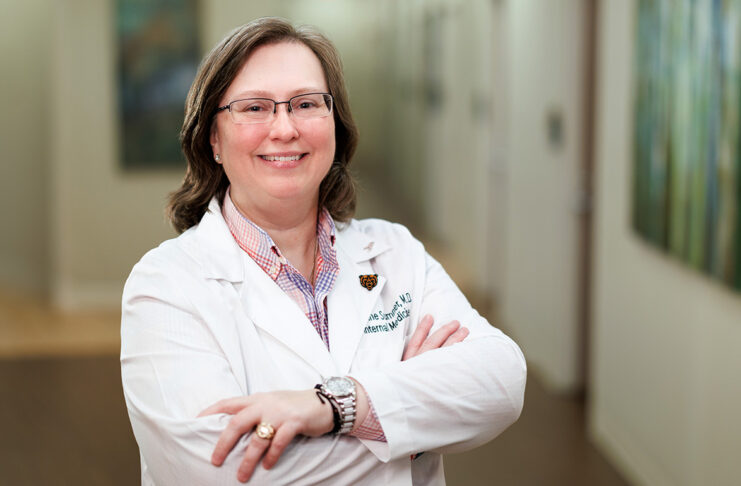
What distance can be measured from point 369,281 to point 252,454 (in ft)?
1.72

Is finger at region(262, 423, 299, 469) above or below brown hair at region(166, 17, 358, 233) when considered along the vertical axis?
below

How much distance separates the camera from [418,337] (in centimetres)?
196

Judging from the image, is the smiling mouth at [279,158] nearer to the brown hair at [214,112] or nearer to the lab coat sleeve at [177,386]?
the brown hair at [214,112]

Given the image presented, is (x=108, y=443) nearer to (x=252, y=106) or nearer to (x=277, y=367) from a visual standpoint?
(x=277, y=367)

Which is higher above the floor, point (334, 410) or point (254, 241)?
point (254, 241)

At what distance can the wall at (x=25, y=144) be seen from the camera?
27.7 ft

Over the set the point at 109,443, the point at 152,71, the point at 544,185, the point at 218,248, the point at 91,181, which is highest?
the point at 152,71

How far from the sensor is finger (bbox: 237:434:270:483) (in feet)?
5.36

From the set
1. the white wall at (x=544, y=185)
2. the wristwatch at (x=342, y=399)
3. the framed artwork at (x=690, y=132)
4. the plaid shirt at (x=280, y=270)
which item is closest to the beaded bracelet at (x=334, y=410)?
the wristwatch at (x=342, y=399)

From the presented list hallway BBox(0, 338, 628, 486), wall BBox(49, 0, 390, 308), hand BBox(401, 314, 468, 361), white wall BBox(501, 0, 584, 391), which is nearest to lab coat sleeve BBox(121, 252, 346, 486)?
hand BBox(401, 314, 468, 361)

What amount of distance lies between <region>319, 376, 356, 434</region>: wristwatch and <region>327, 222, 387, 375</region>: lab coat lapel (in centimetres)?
14

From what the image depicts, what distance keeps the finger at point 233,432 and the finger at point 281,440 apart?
5 centimetres

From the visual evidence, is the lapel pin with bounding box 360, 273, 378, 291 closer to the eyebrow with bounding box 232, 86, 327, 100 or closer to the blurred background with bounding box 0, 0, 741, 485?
the eyebrow with bounding box 232, 86, 327, 100

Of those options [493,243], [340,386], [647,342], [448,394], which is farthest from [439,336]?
[493,243]
